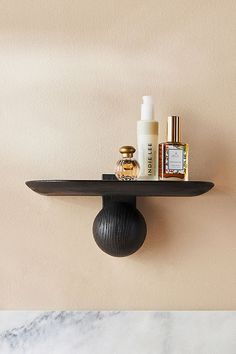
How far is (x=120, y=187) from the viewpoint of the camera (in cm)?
117

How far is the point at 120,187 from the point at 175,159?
0.49 feet

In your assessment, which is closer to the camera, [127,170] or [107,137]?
[127,170]

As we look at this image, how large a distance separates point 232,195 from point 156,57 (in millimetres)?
387

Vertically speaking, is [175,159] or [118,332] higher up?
[175,159]

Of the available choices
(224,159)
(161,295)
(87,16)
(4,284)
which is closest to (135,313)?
(161,295)

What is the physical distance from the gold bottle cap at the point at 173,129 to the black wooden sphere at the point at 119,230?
0.19 metres

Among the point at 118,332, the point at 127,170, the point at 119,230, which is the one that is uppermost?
the point at 127,170

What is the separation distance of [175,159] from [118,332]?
447mm

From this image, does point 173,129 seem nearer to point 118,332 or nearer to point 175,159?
point 175,159

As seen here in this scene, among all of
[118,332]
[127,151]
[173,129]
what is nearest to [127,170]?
[127,151]

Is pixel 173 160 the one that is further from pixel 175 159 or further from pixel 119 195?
pixel 119 195

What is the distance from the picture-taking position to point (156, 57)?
4.40ft

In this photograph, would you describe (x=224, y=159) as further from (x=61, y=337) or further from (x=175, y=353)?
(x=61, y=337)

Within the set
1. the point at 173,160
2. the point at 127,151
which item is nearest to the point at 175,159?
the point at 173,160
